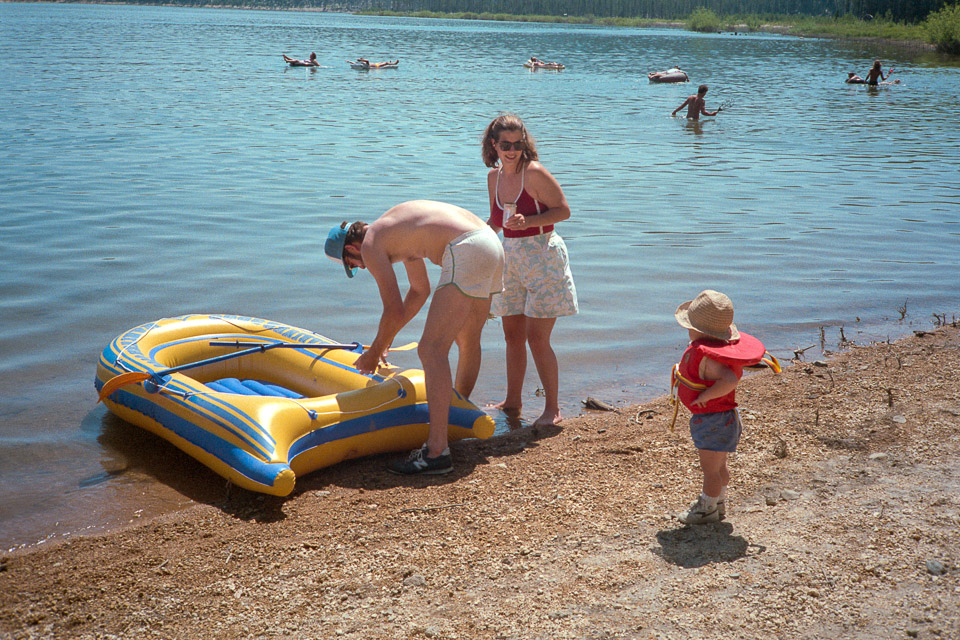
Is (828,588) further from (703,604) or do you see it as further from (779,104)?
(779,104)

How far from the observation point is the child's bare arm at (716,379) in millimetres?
3064

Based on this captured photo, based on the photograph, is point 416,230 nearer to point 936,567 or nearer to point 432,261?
point 432,261

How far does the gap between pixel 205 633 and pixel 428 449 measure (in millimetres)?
1583

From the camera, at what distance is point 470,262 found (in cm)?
404

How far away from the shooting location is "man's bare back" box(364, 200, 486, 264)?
394 centimetres

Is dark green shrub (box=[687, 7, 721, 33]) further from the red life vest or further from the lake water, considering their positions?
the red life vest

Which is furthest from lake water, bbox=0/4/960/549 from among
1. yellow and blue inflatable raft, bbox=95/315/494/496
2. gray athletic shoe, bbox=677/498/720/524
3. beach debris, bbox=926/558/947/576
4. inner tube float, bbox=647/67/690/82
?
inner tube float, bbox=647/67/690/82

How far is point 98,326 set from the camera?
6.51 m

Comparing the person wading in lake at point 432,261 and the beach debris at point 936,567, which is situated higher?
the person wading in lake at point 432,261

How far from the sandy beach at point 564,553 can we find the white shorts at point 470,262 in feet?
3.12

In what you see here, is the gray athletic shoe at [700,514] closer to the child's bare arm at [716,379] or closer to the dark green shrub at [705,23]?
the child's bare arm at [716,379]

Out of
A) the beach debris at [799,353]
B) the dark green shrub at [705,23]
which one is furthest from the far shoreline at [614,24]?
the beach debris at [799,353]

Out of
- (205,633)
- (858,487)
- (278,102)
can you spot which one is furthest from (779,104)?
(205,633)

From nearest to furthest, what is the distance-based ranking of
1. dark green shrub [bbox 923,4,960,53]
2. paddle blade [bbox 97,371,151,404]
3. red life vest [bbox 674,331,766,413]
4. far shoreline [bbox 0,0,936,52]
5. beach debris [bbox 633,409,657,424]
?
red life vest [bbox 674,331,766,413] < paddle blade [bbox 97,371,151,404] < beach debris [bbox 633,409,657,424] < dark green shrub [bbox 923,4,960,53] < far shoreline [bbox 0,0,936,52]
